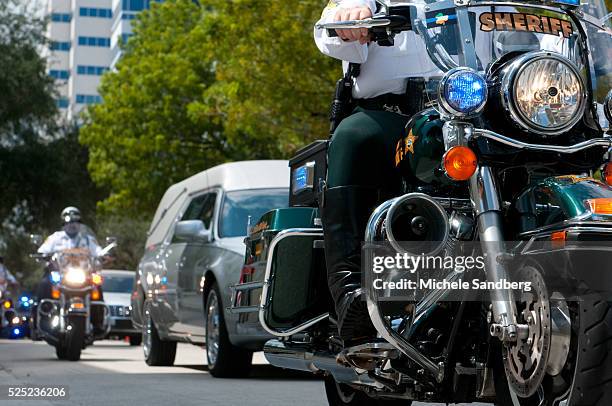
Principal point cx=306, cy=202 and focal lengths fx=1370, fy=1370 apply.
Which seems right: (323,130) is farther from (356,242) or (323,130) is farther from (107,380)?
(356,242)

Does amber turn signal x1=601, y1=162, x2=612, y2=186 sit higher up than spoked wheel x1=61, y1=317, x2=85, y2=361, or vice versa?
amber turn signal x1=601, y1=162, x2=612, y2=186

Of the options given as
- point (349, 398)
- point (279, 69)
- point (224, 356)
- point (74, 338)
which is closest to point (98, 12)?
point (279, 69)

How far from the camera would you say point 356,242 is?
18.5 feet

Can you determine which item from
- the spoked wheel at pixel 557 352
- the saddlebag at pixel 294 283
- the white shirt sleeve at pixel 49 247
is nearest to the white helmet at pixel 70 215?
the white shirt sleeve at pixel 49 247

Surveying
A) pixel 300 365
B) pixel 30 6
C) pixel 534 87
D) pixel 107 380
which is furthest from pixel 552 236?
pixel 30 6

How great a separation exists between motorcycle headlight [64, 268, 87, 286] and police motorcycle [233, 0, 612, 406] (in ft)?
32.5

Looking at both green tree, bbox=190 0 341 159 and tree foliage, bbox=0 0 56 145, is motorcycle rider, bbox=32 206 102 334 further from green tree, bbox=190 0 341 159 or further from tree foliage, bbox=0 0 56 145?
tree foliage, bbox=0 0 56 145

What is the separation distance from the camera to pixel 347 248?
18.5 feet

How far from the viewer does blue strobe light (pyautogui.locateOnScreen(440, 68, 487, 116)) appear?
16.0 feet

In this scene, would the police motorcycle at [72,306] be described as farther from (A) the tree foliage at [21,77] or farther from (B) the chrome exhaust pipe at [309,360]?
(A) the tree foliage at [21,77]

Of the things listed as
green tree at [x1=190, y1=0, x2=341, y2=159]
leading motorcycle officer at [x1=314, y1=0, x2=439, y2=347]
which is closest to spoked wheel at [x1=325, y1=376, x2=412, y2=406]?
leading motorcycle officer at [x1=314, y1=0, x2=439, y2=347]

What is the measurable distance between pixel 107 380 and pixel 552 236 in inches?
276

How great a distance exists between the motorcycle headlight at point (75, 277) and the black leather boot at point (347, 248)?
9.98 meters

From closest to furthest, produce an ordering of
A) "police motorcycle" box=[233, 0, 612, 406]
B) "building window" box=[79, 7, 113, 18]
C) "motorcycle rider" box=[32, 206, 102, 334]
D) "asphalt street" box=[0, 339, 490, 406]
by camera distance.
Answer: "police motorcycle" box=[233, 0, 612, 406] < "asphalt street" box=[0, 339, 490, 406] < "motorcycle rider" box=[32, 206, 102, 334] < "building window" box=[79, 7, 113, 18]
